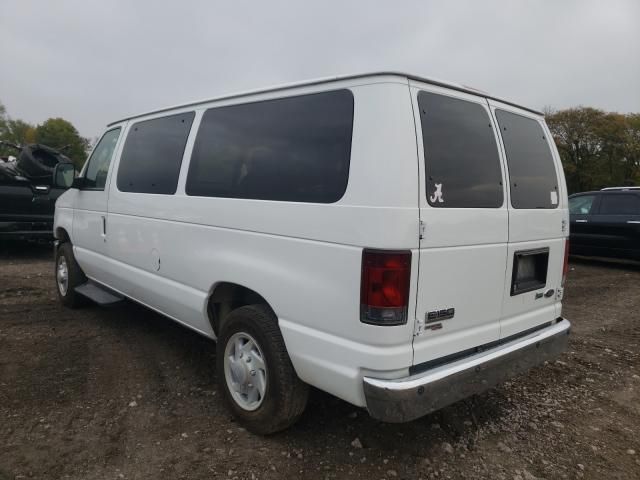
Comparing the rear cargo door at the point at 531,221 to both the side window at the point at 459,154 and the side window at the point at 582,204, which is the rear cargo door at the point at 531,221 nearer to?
the side window at the point at 459,154

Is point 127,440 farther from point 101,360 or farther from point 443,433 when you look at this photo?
point 443,433

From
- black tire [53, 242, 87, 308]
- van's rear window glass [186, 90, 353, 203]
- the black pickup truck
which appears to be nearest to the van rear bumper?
van's rear window glass [186, 90, 353, 203]

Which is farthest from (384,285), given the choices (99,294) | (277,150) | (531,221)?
(99,294)

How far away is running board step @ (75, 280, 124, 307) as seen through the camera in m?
4.64

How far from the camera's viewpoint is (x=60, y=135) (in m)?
52.6

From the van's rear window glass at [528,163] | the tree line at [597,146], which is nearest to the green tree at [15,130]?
the tree line at [597,146]

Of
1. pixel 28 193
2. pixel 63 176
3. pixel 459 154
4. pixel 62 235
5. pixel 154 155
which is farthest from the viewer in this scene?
pixel 28 193

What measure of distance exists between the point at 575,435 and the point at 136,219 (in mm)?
3616

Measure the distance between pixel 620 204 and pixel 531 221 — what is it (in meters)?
7.70

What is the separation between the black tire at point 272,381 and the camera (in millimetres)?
2809

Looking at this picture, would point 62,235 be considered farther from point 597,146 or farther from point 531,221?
point 597,146

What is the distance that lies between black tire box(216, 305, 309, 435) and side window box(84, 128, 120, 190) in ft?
8.40

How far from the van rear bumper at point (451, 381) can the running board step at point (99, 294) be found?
3.16 meters

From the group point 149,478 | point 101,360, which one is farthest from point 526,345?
point 101,360
